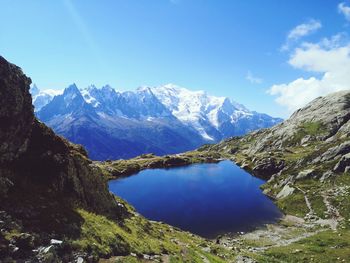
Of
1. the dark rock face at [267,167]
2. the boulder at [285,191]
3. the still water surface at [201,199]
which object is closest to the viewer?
the still water surface at [201,199]

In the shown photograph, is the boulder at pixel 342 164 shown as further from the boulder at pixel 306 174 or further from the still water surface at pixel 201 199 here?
the still water surface at pixel 201 199

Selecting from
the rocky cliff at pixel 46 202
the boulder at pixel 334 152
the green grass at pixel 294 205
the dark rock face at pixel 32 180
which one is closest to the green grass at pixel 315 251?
the rocky cliff at pixel 46 202

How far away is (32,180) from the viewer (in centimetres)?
3164

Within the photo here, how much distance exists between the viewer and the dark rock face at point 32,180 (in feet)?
76.9

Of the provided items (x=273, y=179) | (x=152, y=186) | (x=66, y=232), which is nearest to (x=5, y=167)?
(x=66, y=232)

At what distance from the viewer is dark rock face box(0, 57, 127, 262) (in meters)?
23.5

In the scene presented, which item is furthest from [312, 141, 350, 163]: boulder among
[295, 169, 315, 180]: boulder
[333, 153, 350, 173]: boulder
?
[295, 169, 315, 180]: boulder

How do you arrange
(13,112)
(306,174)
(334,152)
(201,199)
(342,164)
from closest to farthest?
(13,112) → (342,164) → (201,199) → (306,174) → (334,152)

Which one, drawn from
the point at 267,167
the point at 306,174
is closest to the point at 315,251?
the point at 306,174

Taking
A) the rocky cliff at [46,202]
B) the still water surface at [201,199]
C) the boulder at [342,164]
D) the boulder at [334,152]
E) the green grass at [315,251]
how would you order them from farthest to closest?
the boulder at [334,152] < the boulder at [342,164] < the still water surface at [201,199] < the green grass at [315,251] < the rocky cliff at [46,202]

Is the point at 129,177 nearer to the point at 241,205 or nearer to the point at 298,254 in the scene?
the point at 241,205

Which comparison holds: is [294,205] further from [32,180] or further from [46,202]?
[46,202]

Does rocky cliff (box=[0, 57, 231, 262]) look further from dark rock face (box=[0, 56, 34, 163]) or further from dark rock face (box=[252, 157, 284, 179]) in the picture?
dark rock face (box=[252, 157, 284, 179])

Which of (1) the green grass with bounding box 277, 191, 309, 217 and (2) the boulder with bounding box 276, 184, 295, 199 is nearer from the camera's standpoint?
(1) the green grass with bounding box 277, 191, 309, 217
